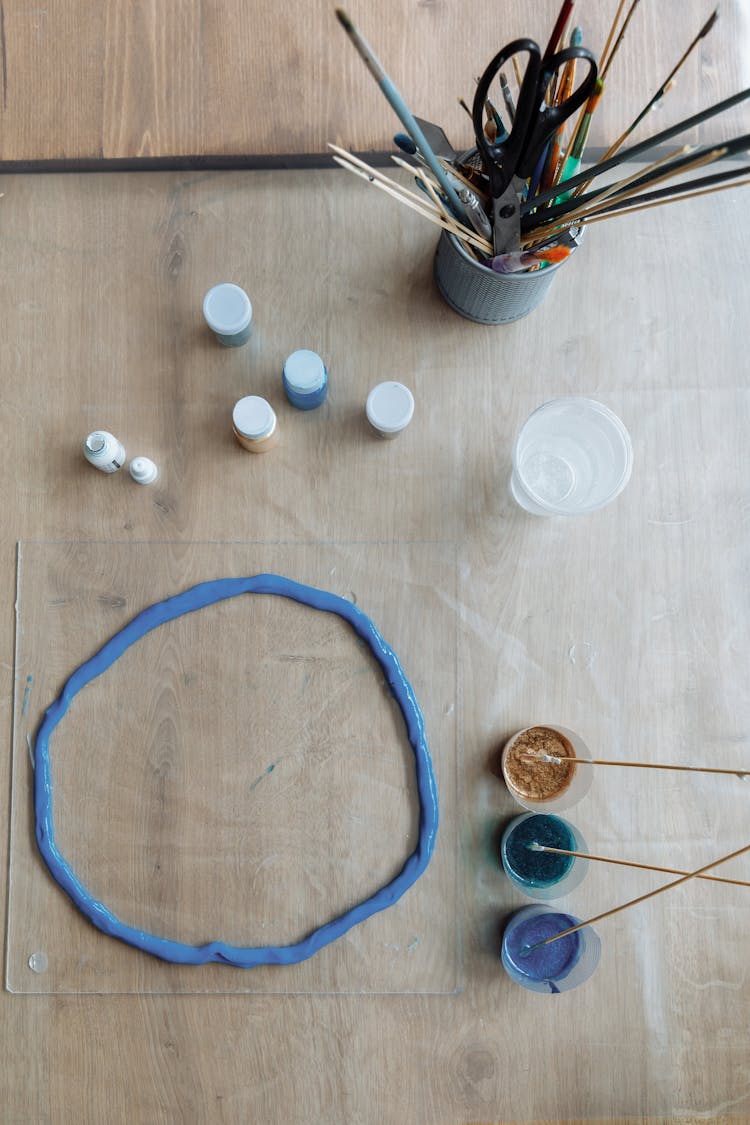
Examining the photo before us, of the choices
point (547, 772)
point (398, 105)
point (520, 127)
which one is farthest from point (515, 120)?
point (547, 772)

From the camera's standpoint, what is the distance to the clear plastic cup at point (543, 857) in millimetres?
852

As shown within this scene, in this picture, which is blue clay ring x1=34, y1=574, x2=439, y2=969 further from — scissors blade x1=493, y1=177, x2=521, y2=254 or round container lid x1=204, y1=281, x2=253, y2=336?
scissors blade x1=493, y1=177, x2=521, y2=254

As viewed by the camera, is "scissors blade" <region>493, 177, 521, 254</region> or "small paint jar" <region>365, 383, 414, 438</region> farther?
"small paint jar" <region>365, 383, 414, 438</region>

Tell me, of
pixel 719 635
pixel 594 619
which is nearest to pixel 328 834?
pixel 594 619

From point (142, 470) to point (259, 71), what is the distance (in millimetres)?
480

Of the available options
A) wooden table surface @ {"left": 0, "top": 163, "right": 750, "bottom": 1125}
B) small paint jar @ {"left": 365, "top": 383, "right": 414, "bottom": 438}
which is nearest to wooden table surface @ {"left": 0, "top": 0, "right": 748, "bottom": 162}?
wooden table surface @ {"left": 0, "top": 163, "right": 750, "bottom": 1125}

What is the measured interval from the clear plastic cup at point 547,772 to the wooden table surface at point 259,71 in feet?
2.21

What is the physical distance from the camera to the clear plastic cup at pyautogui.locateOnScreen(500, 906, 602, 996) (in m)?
0.83

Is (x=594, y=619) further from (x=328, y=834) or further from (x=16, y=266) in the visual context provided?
(x=16, y=266)

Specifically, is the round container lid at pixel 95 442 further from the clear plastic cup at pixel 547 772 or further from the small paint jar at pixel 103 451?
the clear plastic cup at pixel 547 772

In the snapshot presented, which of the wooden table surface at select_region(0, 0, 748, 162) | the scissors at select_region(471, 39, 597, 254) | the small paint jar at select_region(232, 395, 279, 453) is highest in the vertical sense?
the wooden table surface at select_region(0, 0, 748, 162)

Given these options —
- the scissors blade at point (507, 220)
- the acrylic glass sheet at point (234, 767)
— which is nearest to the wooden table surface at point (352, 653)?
the acrylic glass sheet at point (234, 767)

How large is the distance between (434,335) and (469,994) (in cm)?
72

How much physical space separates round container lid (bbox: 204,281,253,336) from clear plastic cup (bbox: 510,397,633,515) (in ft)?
1.07
